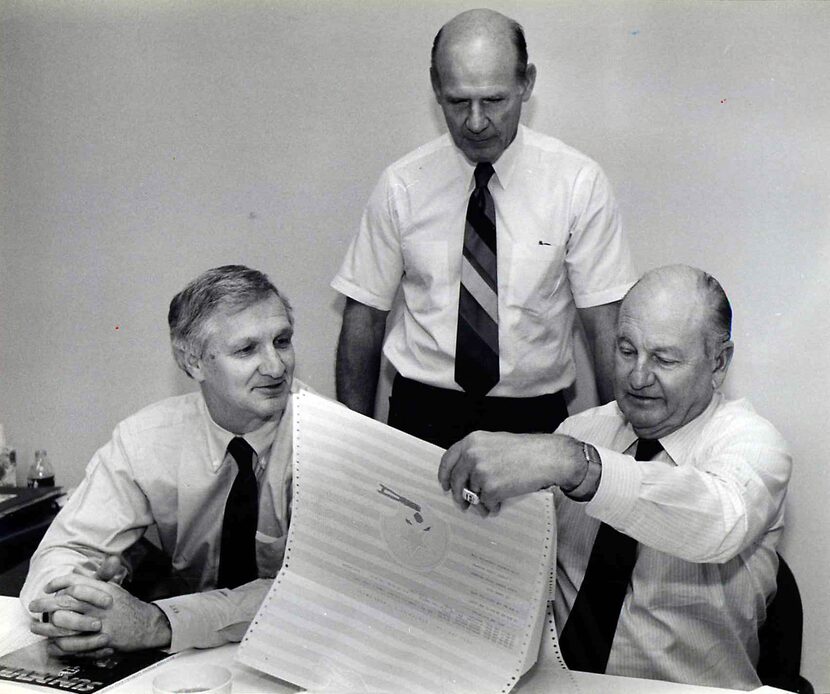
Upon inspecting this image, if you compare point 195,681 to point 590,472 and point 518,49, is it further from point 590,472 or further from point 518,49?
point 518,49

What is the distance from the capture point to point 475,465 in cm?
137

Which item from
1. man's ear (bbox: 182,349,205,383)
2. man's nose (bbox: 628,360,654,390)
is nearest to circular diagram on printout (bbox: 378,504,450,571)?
man's nose (bbox: 628,360,654,390)

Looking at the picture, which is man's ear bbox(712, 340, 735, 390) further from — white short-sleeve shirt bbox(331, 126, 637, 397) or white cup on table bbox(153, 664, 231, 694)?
white cup on table bbox(153, 664, 231, 694)

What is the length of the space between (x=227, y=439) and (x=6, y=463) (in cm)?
118

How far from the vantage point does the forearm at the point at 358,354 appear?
247 cm

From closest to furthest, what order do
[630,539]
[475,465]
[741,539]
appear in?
[475,465], [741,539], [630,539]

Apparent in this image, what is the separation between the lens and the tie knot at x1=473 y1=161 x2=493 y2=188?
2.29 metres

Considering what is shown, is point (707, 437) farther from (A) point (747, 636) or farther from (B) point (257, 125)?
(B) point (257, 125)

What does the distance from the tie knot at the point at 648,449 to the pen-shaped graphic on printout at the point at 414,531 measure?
0.56 m

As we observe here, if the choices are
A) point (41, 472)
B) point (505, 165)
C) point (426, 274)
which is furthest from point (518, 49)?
point (41, 472)

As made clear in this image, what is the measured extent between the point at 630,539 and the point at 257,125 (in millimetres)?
1598

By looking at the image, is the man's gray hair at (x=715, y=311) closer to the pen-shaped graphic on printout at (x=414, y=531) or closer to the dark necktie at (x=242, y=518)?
the pen-shaped graphic on printout at (x=414, y=531)

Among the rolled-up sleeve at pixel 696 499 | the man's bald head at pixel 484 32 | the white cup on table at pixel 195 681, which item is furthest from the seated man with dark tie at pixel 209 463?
the rolled-up sleeve at pixel 696 499

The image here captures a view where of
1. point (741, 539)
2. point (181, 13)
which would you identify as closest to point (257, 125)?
point (181, 13)
